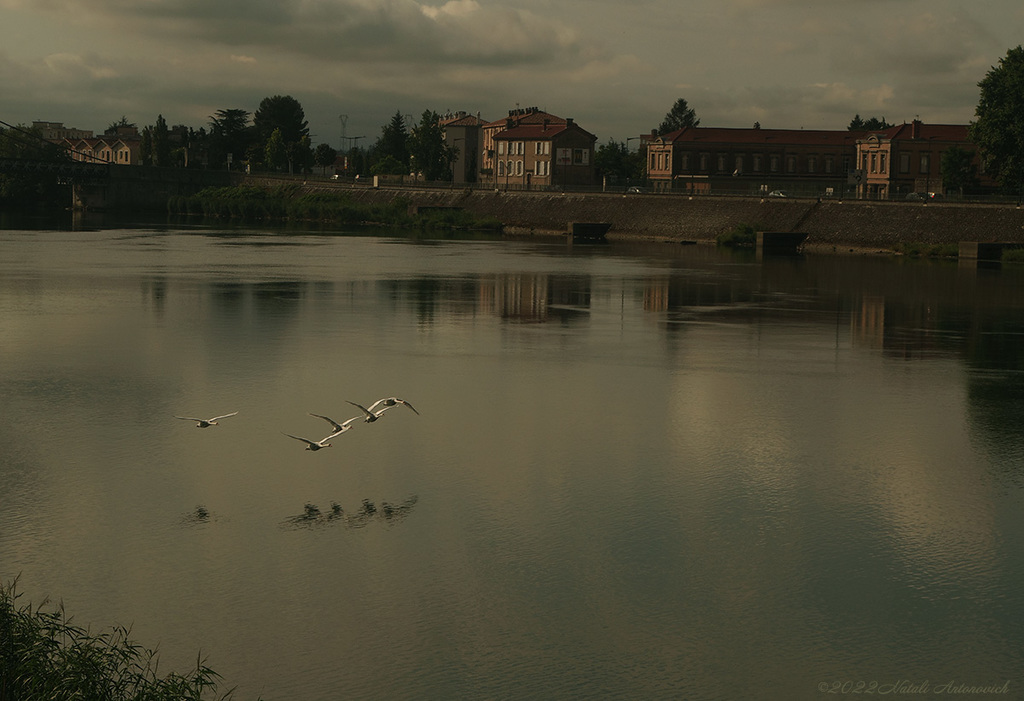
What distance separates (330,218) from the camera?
132 m

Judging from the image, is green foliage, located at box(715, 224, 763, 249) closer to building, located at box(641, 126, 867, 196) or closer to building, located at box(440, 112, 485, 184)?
building, located at box(641, 126, 867, 196)

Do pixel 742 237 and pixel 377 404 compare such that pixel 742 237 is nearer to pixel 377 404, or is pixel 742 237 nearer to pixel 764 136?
pixel 764 136

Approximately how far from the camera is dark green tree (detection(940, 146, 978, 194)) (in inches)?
4461

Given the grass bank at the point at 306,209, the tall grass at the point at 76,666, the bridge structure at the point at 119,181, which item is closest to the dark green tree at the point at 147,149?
the bridge structure at the point at 119,181

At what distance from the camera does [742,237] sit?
96.5 metres

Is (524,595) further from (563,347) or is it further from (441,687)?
(563,347)

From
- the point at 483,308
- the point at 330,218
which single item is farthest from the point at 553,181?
the point at 483,308

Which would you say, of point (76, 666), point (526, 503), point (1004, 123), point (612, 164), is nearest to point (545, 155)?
point (612, 164)

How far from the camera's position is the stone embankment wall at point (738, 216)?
280ft

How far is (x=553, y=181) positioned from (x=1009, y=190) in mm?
64877

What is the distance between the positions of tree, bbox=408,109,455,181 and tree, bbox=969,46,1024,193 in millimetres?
88419

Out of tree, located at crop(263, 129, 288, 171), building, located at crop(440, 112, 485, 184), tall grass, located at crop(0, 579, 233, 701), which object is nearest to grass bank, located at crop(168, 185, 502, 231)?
tree, located at crop(263, 129, 288, 171)

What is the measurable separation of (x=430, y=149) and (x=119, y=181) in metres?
40.4

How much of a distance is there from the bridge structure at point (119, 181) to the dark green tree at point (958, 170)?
290 ft
